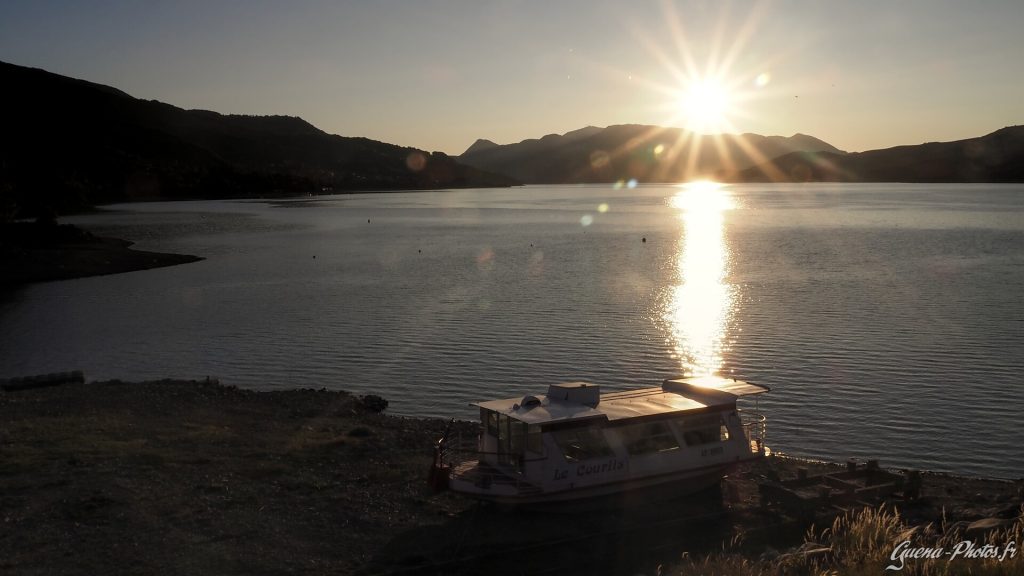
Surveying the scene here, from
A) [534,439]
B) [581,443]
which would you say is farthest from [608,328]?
[534,439]

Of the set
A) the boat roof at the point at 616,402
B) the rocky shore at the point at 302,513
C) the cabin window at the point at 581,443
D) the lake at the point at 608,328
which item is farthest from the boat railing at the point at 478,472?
the lake at the point at 608,328

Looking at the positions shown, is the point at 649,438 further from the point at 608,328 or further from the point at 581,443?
the point at 608,328

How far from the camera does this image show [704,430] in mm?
20891

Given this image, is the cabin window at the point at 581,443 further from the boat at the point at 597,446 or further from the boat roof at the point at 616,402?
the boat roof at the point at 616,402

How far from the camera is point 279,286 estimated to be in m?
67.0

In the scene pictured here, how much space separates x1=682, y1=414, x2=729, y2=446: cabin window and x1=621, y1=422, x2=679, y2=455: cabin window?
46 centimetres

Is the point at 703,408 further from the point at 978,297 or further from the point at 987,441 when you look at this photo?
the point at 978,297

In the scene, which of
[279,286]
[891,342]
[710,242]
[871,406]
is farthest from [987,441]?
[710,242]

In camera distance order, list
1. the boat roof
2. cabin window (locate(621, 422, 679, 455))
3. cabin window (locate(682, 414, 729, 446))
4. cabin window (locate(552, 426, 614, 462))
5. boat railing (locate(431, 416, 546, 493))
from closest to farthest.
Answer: boat railing (locate(431, 416, 546, 493)) < cabin window (locate(552, 426, 614, 462)) < the boat roof < cabin window (locate(621, 422, 679, 455)) < cabin window (locate(682, 414, 729, 446))

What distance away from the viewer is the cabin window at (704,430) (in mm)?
20703

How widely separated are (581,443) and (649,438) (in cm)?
197

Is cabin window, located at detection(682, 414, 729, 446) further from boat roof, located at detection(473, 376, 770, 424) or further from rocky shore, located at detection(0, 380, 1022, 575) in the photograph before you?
rocky shore, located at detection(0, 380, 1022, 575)

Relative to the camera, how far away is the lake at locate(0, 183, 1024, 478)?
30406 millimetres

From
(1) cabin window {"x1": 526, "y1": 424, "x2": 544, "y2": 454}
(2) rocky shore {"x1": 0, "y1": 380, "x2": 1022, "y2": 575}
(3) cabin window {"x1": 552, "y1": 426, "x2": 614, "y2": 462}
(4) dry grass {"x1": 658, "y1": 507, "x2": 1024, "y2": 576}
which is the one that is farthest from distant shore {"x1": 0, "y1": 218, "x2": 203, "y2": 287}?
(4) dry grass {"x1": 658, "y1": 507, "x2": 1024, "y2": 576}
